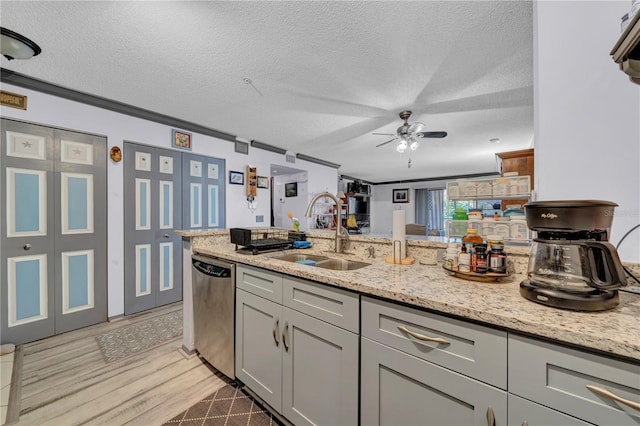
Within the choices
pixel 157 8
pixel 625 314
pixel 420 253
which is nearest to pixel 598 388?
pixel 625 314

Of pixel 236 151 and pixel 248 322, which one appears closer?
pixel 248 322

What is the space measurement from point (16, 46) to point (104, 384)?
239 centimetres

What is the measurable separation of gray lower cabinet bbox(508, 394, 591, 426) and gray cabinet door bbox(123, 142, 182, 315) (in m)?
3.38

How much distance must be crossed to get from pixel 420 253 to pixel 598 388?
919mm

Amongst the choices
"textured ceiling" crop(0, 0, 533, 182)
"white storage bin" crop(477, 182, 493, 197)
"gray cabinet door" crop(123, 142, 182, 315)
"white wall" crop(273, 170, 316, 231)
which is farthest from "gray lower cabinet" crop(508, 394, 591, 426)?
"white wall" crop(273, 170, 316, 231)

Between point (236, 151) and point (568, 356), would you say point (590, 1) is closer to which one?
point (568, 356)

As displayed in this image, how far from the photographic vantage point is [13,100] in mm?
2100

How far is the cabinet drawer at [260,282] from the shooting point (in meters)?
1.33

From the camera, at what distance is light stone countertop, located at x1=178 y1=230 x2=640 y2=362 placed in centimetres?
59

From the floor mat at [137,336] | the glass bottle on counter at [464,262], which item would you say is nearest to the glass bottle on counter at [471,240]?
the glass bottle on counter at [464,262]

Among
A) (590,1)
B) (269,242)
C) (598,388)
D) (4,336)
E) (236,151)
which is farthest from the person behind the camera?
(236,151)

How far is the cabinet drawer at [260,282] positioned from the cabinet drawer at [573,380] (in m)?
1.00

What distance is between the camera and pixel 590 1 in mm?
1018

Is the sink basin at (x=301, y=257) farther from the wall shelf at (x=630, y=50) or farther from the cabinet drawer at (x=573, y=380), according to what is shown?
the wall shelf at (x=630, y=50)
